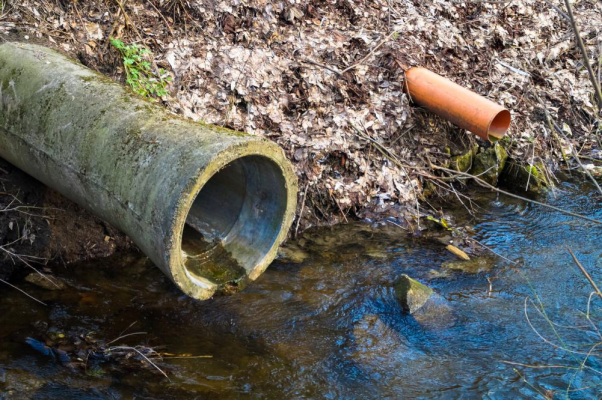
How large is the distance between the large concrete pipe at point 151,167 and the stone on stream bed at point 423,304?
136 cm

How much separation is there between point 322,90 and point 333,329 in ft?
9.55

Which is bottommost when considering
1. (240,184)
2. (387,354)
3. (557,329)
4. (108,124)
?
(387,354)

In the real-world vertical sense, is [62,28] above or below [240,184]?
above

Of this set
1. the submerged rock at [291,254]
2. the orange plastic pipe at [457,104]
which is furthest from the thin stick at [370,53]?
the submerged rock at [291,254]

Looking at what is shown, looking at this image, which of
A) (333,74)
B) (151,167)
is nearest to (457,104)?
(333,74)

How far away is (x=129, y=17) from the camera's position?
6.63m

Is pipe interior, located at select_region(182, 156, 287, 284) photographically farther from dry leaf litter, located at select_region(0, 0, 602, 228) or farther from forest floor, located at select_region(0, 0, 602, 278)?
dry leaf litter, located at select_region(0, 0, 602, 228)

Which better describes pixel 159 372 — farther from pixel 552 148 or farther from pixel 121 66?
pixel 552 148

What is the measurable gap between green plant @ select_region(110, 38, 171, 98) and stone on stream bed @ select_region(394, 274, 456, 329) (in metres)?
2.94

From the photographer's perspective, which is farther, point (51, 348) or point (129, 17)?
point (129, 17)

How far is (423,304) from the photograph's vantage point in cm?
550

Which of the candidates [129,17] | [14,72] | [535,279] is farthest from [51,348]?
[535,279]

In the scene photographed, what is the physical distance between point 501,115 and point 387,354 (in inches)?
137

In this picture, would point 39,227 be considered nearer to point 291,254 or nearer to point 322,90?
point 291,254
